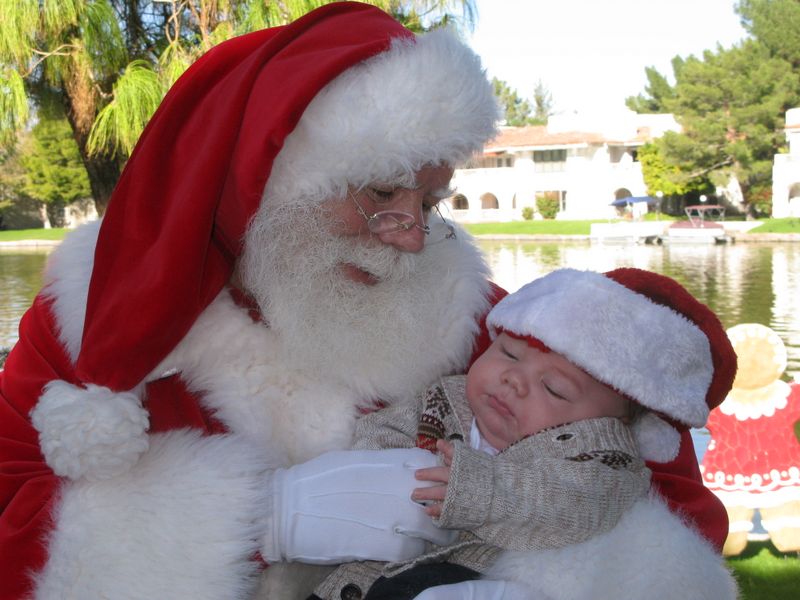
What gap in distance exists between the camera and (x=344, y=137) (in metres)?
1.62

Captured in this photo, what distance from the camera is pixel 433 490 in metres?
1.44

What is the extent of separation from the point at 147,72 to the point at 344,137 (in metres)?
3.17

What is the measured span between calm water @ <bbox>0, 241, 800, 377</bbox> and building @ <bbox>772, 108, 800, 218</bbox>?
11.7 metres

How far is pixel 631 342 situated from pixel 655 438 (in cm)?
25

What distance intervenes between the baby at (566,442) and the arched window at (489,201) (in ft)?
129

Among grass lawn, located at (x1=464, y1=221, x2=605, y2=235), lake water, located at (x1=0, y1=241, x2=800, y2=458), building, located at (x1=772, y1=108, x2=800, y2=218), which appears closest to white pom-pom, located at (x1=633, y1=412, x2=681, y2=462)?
lake water, located at (x1=0, y1=241, x2=800, y2=458)

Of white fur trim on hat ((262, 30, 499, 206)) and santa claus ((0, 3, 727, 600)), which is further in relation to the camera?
white fur trim on hat ((262, 30, 499, 206))

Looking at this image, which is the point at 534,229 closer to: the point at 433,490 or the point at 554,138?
the point at 554,138

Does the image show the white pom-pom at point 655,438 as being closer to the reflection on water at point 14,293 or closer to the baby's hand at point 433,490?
the baby's hand at point 433,490

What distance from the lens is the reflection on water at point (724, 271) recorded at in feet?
26.7

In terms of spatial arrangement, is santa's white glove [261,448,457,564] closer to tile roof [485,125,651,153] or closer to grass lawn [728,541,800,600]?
grass lawn [728,541,800,600]

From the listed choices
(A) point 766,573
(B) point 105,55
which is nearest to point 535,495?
(A) point 766,573

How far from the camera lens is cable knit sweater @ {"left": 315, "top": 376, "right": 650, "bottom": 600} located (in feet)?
4.64

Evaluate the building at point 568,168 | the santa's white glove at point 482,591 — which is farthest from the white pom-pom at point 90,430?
the building at point 568,168
